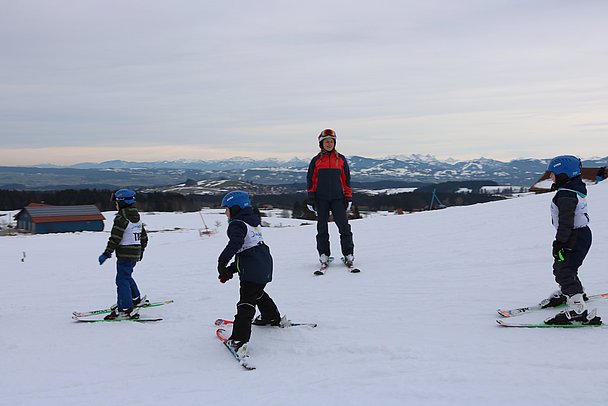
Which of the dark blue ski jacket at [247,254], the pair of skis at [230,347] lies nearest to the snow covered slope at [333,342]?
the pair of skis at [230,347]

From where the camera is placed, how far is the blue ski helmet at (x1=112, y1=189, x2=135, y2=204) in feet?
21.1

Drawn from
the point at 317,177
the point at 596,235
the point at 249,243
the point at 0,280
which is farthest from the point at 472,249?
the point at 0,280

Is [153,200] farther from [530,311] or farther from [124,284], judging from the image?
[530,311]

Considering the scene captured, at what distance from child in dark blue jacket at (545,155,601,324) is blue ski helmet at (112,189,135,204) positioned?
4981 mm

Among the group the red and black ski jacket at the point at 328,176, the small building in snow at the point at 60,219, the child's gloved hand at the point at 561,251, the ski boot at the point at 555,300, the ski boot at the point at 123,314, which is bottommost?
the small building in snow at the point at 60,219

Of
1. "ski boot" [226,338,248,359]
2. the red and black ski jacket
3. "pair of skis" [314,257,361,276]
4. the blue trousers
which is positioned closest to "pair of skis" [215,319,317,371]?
"ski boot" [226,338,248,359]

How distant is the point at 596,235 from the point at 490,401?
8134 millimetres

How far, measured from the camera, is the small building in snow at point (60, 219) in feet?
183

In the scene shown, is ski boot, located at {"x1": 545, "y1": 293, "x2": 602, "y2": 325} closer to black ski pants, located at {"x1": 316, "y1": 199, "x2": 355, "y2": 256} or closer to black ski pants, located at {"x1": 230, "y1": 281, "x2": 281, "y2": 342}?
black ski pants, located at {"x1": 230, "y1": 281, "x2": 281, "y2": 342}

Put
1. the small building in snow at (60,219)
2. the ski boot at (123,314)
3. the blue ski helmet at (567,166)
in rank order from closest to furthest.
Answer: the blue ski helmet at (567,166) < the ski boot at (123,314) < the small building in snow at (60,219)

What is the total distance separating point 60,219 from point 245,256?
58.6 meters

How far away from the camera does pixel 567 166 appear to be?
5051 millimetres

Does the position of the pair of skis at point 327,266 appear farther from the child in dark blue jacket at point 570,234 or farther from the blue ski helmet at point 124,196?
the child in dark blue jacket at point 570,234

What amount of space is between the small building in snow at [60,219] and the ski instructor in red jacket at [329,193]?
175ft
